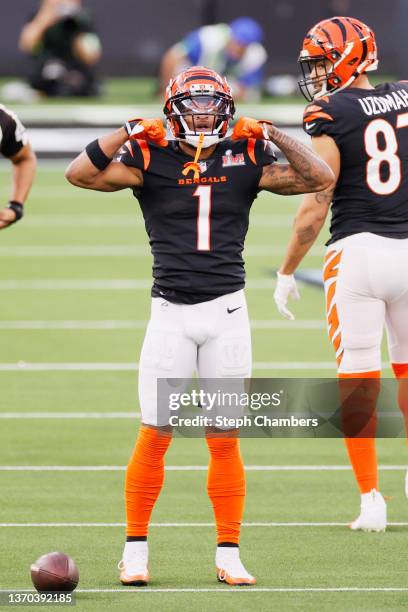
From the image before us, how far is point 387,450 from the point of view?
25.4 feet

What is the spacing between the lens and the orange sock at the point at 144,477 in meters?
5.48

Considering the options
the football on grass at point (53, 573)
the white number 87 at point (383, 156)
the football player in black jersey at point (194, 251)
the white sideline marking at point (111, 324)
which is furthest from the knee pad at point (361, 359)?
the white sideline marking at point (111, 324)

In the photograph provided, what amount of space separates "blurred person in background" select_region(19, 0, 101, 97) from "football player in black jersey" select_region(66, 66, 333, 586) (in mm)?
20201

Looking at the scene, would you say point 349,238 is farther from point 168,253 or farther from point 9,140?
point 9,140

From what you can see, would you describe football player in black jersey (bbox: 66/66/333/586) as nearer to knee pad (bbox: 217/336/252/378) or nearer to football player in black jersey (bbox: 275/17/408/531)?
knee pad (bbox: 217/336/252/378)

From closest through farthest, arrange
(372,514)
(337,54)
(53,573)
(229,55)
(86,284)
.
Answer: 1. (53,573)
2. (372,514)
3. (337,54)
4. (86,284)
5. (229,55)

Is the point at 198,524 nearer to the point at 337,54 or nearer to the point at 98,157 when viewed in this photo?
the point at 98,157

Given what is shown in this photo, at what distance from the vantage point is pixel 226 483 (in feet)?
18.0

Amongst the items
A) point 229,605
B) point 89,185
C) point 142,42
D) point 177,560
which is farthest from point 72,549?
point 142,42

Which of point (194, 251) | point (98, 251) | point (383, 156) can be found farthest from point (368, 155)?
point (98, 251)

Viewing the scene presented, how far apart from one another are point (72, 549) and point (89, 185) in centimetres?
151

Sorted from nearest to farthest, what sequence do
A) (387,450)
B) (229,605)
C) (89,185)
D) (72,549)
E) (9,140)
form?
1. (229,605)
2. (89,185)
3. (72,549)
4. (9,140)
5. (387,450)

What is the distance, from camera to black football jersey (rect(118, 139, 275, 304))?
215 inches

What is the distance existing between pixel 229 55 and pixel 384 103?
1892 cm
